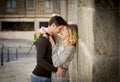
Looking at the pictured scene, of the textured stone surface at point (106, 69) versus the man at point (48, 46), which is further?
the man at point (48, 46)

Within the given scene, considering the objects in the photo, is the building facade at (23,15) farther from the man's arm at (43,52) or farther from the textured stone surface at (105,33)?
the textured stone surface at (105,33)

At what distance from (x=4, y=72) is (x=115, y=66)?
17.4m

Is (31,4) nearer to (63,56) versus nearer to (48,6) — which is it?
(48,6)

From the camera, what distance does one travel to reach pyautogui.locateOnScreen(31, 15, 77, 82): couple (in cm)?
360

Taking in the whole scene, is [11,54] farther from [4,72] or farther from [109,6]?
[109,6]

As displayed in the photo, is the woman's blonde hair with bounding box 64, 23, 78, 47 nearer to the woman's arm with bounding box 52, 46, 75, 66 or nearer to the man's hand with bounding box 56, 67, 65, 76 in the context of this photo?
the woman's arm with bounding box 52, 46, 75, 66

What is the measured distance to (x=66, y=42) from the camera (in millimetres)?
→ 3645

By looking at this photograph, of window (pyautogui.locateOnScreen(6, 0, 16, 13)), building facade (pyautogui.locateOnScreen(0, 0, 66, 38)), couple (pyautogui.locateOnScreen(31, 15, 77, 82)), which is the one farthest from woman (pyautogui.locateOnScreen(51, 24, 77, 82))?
window (pyautogui.locateOnScreen(6, 0, 16, 13))

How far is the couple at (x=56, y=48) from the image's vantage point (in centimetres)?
360

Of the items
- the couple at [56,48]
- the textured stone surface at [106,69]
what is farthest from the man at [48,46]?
the textured stone surface at [106,69]

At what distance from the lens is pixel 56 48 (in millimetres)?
3734

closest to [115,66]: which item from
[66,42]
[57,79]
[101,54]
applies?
[101,54]

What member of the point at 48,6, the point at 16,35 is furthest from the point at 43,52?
the point at 16,35

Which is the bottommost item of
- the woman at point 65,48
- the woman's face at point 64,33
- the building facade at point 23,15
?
the building facade at point 23,15
